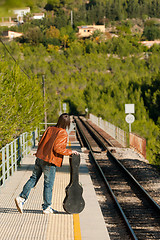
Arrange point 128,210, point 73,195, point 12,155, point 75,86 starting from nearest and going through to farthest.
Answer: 1. point 73,195
2. point 128,210
3. point 12,155
4. point 75,86

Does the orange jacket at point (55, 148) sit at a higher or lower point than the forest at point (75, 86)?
lower

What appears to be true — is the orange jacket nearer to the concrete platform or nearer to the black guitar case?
the black guitar case

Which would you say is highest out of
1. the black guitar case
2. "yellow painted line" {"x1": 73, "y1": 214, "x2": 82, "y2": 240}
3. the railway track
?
the black guitar case

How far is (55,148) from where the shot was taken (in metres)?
6.00

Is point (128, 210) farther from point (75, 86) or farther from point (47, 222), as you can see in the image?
point (75, 86)

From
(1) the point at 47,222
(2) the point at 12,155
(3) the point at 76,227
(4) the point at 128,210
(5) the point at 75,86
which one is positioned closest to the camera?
(3) the point at 76,227

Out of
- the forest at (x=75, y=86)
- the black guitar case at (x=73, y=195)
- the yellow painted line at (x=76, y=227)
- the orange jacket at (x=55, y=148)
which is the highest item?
the forest at (x=75, y=86)

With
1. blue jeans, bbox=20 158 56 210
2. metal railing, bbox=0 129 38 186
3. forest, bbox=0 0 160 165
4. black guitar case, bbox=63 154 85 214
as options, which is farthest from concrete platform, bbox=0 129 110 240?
forest, bbox=0 0 160 165

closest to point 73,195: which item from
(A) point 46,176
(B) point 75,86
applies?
(A) point 46,176

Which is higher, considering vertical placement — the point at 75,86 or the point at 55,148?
the point at 75,86

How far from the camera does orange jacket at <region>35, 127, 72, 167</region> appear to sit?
19.7 ft

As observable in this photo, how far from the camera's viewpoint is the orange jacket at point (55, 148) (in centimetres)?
600

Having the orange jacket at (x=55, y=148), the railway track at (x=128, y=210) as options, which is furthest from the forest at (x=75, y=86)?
the railway track at (x=128, y=210)

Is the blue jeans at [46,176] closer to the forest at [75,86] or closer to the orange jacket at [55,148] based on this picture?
the orange jacket at [55,148]
